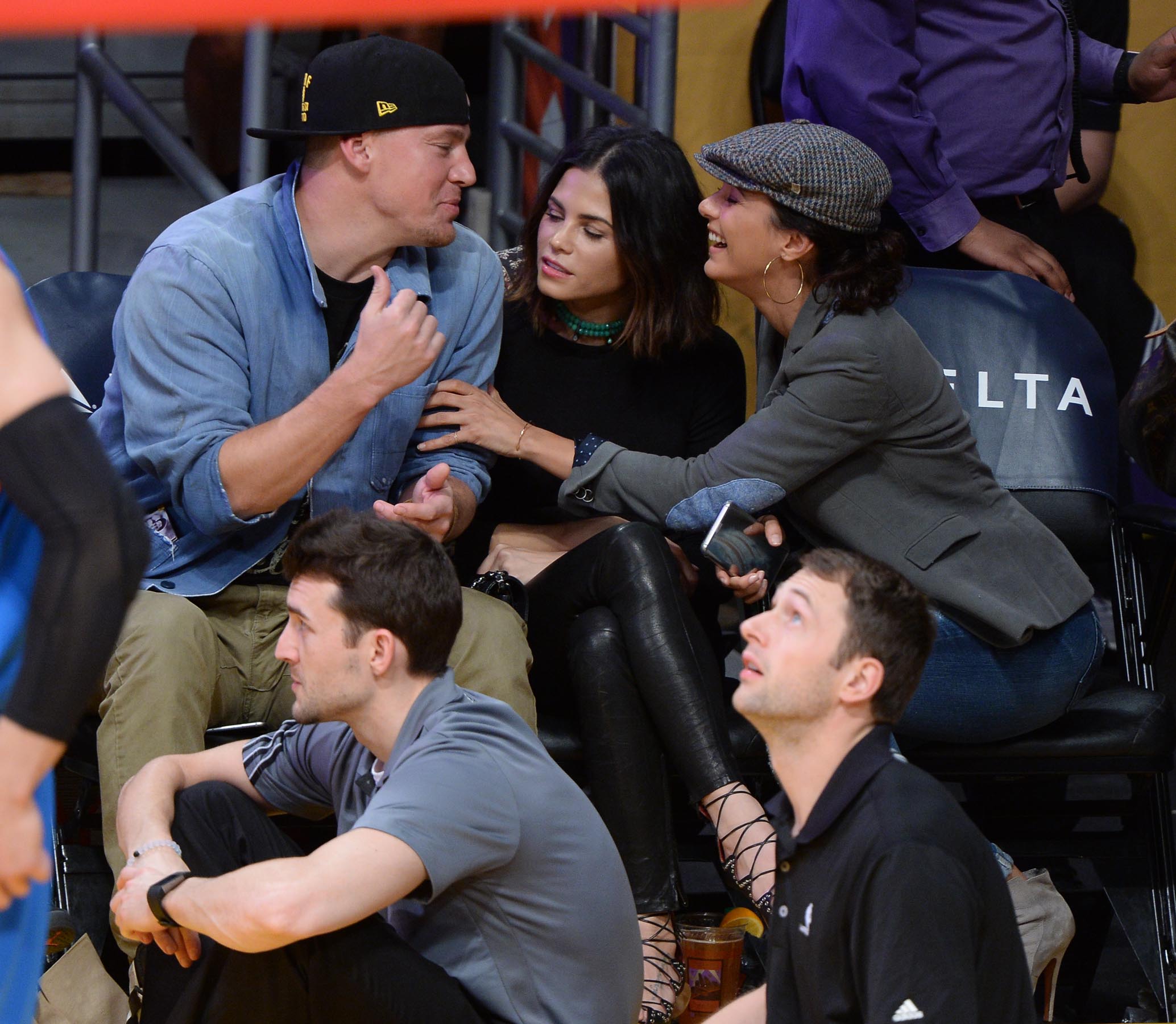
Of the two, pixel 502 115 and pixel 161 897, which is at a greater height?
pixel 502 115

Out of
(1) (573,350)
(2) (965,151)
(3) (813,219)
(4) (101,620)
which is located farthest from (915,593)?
(2) (965,151)

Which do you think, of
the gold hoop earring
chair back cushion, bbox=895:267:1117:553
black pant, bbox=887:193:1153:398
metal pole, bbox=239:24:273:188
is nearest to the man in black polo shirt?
the gold hoop earring

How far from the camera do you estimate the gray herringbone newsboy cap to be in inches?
113

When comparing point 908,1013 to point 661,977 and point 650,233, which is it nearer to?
point 661,977

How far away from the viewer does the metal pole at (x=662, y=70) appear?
11.4 ft

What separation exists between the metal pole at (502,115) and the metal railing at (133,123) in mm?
631

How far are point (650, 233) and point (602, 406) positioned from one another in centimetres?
34

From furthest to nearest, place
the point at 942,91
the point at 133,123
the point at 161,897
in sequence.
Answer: the point at 133,123
the point at 942,91
the point at 161,897

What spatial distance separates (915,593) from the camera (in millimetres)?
1900

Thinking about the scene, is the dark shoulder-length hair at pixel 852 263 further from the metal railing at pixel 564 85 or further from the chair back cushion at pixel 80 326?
the chair back cushion at pixel 80 326

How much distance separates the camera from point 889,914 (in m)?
1.64

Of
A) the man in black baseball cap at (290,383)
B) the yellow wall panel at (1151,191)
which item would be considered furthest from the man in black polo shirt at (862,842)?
the yellow wall panel at (1151,191)

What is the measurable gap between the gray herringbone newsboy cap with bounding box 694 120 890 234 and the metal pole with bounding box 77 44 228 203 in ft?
3.89

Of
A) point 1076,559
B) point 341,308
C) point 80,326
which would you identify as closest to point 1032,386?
point 1076,559
